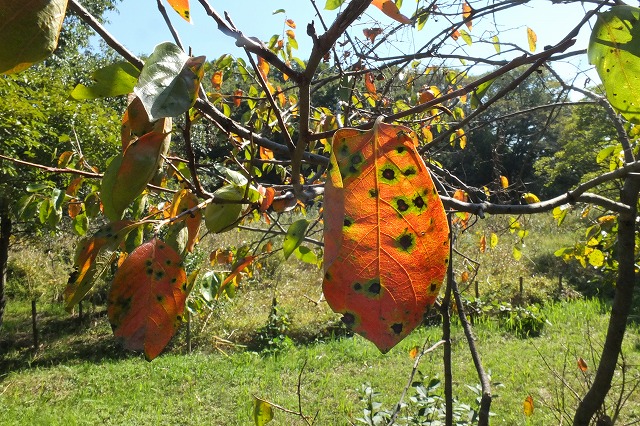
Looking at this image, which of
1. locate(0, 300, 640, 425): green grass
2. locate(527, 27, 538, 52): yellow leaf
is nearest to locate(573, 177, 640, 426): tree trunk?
locate(527, 27, 538, 52): yellow leaf

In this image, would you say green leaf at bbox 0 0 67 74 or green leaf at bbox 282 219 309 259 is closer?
green leaf at bbox 0 0 67 74

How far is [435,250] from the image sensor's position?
9.7 inches

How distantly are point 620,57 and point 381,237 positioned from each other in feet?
0.72

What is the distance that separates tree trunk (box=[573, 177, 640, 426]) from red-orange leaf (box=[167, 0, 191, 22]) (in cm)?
109

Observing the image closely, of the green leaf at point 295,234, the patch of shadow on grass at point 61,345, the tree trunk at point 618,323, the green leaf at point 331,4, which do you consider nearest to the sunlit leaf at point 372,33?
the tree trunk at point 618,323

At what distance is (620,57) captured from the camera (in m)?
0.30

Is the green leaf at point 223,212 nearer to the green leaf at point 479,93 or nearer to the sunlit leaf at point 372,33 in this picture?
the green leaf at point 479,93

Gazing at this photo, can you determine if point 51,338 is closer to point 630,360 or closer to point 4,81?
point 4,81

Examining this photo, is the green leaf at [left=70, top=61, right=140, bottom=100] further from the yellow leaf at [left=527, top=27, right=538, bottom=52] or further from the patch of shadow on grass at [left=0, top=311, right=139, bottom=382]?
the patch of shadow on grass at [left=0, top=311, right=139, bottom=382]

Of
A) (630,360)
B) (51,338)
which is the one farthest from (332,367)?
(51,338)

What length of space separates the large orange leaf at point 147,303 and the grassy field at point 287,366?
69.9 inches

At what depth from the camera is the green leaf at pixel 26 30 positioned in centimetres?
21

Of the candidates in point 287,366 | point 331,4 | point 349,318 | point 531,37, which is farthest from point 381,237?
point 287,366

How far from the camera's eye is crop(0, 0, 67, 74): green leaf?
0.70ft
